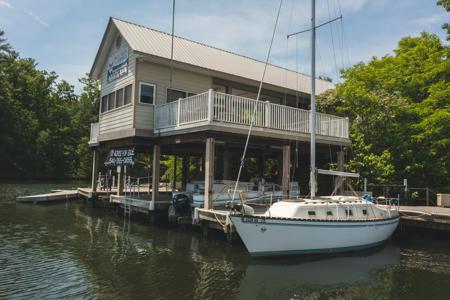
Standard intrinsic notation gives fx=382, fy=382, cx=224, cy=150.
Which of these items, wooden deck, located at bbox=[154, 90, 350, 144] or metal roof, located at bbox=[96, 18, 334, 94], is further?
metal roof, located at bbox=[96, 18, 334, 94]

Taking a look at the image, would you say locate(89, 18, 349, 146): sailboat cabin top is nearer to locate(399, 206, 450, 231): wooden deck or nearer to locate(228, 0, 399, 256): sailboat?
locate(228, 0, 399, 256): sailboat

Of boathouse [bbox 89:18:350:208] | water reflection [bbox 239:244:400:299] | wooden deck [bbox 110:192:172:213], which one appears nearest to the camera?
water reflection [bbox 239:244:400:299]

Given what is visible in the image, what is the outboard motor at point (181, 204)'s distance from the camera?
645 inches

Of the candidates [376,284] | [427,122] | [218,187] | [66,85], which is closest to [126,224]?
[218,187]

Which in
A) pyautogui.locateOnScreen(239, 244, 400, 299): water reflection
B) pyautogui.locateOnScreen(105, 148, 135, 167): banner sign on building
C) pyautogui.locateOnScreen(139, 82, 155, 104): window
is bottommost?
pyautogui.locateOnScreen(239, 244, 400, 299): water reflection

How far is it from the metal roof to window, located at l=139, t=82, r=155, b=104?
1.63 m

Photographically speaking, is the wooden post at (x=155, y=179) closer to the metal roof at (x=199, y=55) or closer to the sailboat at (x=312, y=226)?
the metal roof at (x=199, y=55)

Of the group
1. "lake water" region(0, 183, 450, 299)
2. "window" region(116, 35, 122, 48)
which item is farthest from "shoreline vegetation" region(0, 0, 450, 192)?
"window" region(116, 35, 122, 48)

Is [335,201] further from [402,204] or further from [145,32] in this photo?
[145,32]

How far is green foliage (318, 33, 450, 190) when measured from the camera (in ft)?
71.2

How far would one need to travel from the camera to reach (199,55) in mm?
20797

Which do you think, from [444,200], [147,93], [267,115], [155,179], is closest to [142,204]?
[155,179]

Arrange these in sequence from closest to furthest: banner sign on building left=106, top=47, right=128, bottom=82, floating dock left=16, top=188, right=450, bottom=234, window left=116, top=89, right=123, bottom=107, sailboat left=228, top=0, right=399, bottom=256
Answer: sailboat left=228, top=0, right=399, bottom=256 < floating dock left=16, top=188, right=450, bottom=234 < banner sign on building left=106, top=47, right=128, bottom=82 < window left=116, top=89, right=123, bottom=107

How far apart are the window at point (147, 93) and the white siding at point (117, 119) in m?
0.71
